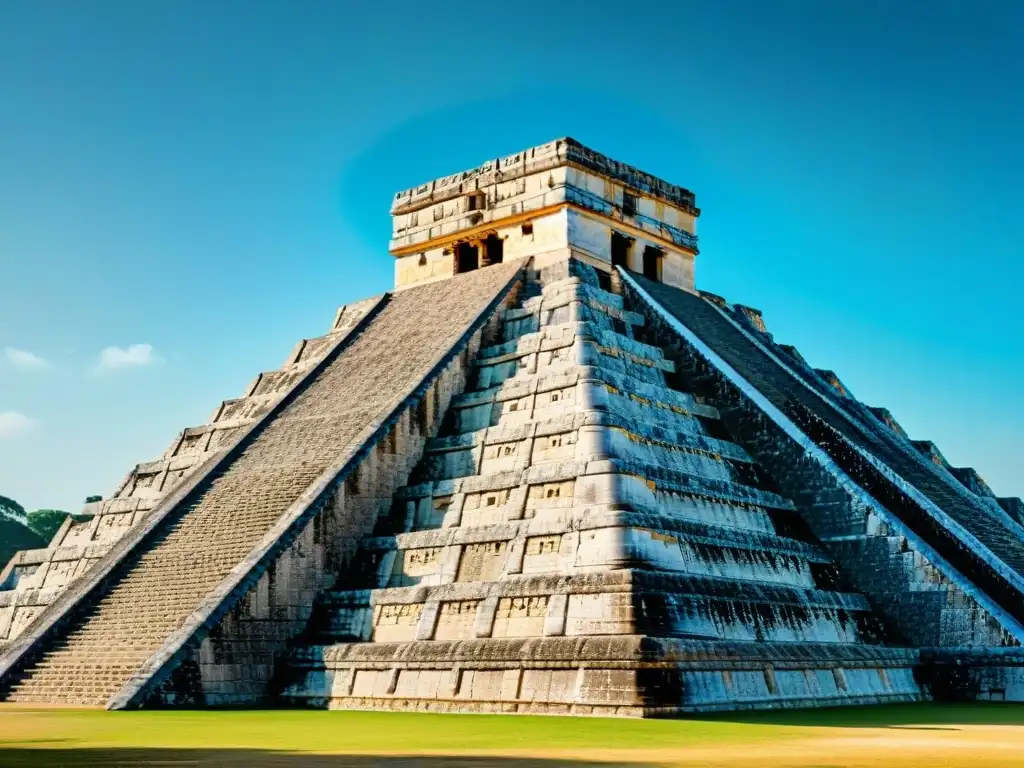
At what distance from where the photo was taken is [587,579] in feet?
39.4

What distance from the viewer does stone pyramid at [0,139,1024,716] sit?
1206 centimetres

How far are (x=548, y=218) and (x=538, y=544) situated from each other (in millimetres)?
8313

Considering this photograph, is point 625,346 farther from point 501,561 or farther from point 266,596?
point 266,596

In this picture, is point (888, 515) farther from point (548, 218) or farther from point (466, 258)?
point (466, 258)

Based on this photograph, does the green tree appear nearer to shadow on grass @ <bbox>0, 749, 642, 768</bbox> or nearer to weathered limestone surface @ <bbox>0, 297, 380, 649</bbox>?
weathered limestone surface @ <bbox>0, 297, 380, 649</bbox>

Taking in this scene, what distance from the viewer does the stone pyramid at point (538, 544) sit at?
1206 cm

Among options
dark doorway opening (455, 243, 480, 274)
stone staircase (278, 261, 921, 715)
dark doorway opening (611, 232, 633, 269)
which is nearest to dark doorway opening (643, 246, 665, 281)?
dark doorway opening (611, 232, 633, 269)

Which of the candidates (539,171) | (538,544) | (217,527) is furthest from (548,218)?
(538,544)

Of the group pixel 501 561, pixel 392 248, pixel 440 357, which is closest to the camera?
pixel 501 561

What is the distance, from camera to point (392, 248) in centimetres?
2244

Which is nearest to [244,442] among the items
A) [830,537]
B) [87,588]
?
[87,588]

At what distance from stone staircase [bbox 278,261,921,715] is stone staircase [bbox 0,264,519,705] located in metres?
1.12

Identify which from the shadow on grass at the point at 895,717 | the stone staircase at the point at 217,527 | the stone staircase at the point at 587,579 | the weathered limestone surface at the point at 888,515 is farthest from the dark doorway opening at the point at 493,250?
the shadow on grass at the point at 895,717

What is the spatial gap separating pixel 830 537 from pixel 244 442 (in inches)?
314
